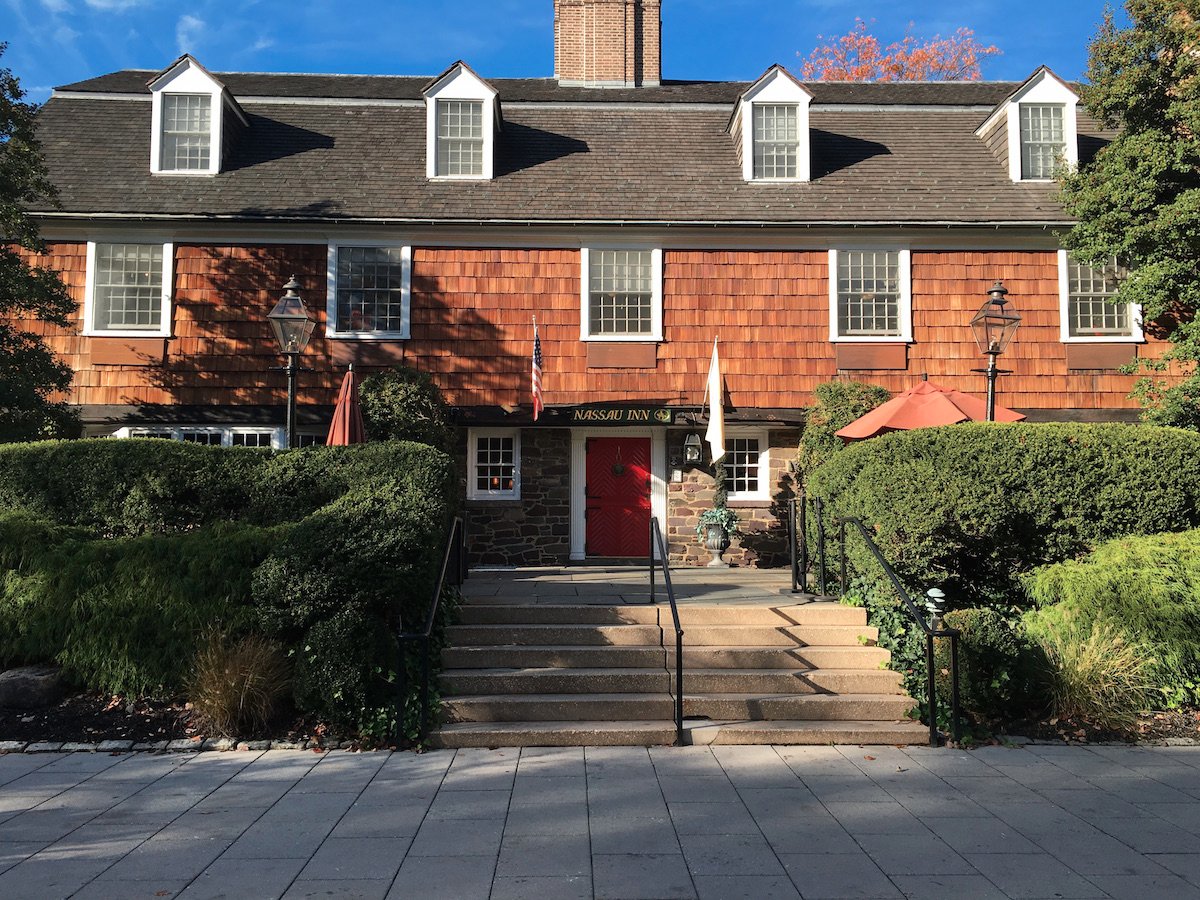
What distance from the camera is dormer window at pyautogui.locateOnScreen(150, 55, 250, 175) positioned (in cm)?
1383

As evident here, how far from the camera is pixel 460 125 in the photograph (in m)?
14.3

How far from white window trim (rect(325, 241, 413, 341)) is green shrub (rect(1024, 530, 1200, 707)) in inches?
382

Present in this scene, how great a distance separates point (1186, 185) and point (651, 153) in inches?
325

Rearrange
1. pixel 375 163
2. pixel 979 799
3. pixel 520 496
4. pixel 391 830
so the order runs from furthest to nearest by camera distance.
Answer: pixel 375 163
pixel 520 496
pixel 979 799
pixel 391 830

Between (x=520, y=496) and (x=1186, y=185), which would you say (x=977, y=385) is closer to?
(x=1186, y=185)

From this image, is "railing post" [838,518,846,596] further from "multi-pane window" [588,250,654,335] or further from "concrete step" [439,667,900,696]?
"multi-pane window" [588,250,654,335]

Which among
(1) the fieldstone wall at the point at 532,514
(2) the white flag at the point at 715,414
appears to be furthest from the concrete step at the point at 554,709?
(1) the fieldstone wall at the point at 532,514

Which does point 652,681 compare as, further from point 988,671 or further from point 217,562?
point 217,562

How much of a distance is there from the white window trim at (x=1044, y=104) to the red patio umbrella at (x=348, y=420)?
11545mm

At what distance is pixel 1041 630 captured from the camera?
7320mm

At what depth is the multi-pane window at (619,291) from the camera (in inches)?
532

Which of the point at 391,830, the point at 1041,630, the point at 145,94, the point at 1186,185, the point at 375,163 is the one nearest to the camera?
the point at 391,830

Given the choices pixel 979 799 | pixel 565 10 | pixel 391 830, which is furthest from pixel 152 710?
pixel 565 10

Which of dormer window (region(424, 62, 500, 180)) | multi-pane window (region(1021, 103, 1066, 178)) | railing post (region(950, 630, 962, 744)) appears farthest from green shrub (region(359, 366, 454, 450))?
multi-pane window (region(1021, 103, 1066, 178))
